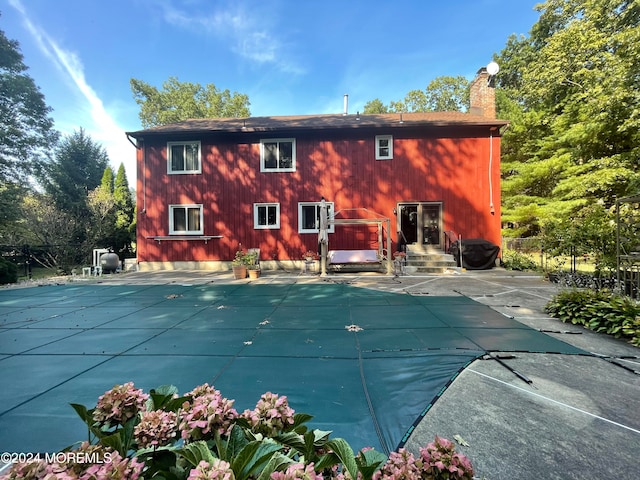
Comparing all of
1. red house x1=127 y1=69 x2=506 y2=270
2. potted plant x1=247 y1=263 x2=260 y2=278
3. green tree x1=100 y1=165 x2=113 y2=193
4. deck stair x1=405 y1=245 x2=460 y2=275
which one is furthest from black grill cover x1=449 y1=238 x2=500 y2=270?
green tree x1=100 y1=165 x2=113 y2=193

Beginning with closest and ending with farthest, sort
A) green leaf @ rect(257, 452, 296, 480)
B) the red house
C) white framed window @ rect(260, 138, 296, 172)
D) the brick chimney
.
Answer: green leaf @ rect(257, 452, 296, 480) < the red house < white framed window @ rect(260, 138, 296, 172) < the brick chimney

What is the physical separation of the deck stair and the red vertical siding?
4.72ft

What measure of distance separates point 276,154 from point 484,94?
966 cm

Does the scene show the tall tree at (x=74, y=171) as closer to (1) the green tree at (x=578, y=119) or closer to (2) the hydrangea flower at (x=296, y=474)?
(2) the hydrangea flower at (x=296, y=474)

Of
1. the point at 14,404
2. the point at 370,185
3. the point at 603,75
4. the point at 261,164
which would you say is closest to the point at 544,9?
the point at 603,75

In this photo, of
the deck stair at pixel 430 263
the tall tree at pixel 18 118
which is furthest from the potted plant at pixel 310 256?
the tall tree at pixel 18 118

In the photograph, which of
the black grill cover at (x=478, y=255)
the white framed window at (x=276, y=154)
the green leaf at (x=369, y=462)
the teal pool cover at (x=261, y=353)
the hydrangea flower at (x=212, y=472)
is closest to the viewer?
the hydrangea flower at (x=212, y=472)

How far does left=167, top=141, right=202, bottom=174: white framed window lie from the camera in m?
13.1

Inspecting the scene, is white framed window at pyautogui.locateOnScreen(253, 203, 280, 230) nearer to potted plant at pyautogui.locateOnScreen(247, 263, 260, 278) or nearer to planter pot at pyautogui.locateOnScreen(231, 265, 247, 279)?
potted plant at pyautogui.locateOnScreen(247, 263, 260, 278)

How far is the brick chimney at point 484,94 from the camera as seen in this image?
13180 millimetres

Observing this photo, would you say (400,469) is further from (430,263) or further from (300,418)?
(430,263)

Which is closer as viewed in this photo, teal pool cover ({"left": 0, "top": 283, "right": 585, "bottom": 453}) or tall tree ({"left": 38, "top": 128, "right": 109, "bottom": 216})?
teal pool cover ({"left": 0, "top": 283, "right": 585, "bottom": 453})

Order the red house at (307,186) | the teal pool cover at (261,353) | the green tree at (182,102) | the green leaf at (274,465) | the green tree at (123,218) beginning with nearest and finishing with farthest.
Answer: the green leaf at (274,465)
the teal pool cover at (261,353)
the red house at (307,186)
the green tree at (123,218)
the green tree at (182,102)

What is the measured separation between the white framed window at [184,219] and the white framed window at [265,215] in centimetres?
249
